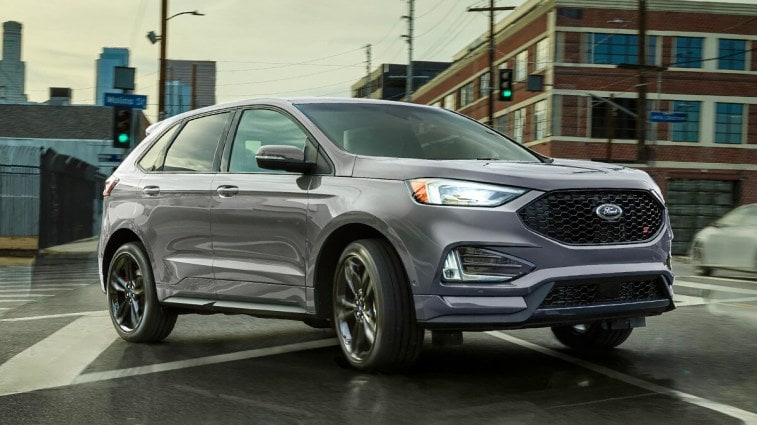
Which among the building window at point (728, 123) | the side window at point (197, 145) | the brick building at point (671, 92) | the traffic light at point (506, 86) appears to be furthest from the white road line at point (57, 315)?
the building window at point (728, 123)

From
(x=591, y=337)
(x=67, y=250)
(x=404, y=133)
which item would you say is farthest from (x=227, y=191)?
(x=67, y=250)

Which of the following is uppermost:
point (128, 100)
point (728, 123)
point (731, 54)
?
point (731, 54)

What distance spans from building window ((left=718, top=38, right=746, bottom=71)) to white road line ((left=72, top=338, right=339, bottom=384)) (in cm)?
4292

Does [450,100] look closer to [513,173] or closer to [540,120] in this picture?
[540,120]

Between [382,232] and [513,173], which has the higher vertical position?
[513,173]

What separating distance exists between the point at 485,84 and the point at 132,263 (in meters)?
53.7

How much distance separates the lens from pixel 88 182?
107 feet

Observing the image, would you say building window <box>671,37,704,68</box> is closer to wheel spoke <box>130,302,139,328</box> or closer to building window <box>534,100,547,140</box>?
building window <box>534,100,547,140</box>

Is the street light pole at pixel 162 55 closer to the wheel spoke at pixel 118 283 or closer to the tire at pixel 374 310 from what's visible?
the wheel spoke at pixel 118 283

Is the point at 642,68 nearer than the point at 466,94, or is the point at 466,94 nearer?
the point at 642,68

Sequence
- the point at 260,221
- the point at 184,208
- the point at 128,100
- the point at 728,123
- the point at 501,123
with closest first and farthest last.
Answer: the point at 260,221 < the point at 184,208 < the point at 128,100 < the point at 728,123 < the point at 501,123

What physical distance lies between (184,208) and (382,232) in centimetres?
213

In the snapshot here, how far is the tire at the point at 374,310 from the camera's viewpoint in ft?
A: 18.4

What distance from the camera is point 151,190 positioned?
766 centimetres
